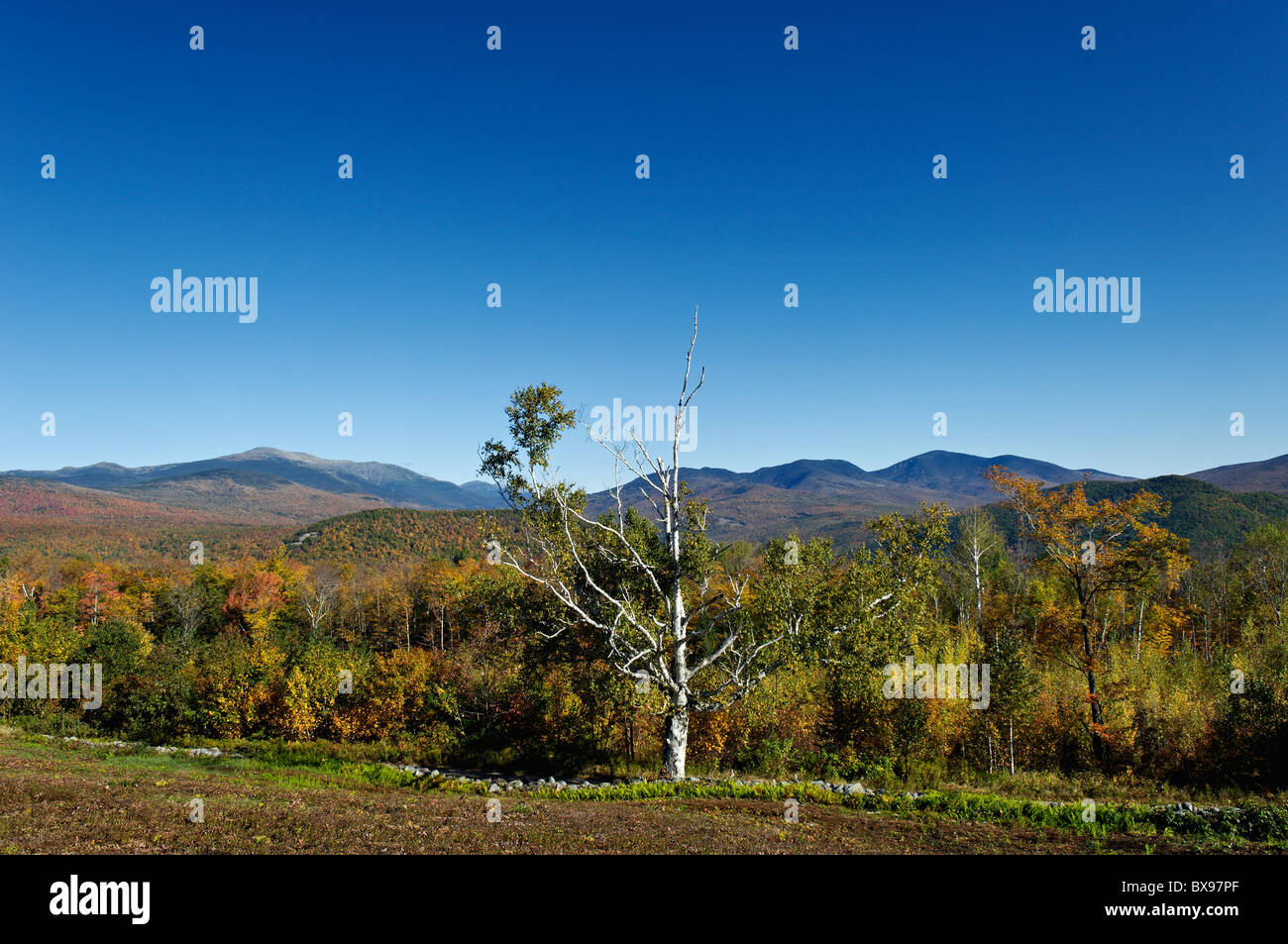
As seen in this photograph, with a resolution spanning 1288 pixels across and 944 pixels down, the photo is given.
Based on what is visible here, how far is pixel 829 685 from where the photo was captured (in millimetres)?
29062

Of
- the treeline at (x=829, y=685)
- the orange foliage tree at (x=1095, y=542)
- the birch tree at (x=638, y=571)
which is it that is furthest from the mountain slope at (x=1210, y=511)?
the birch tree at (x=638, y=571)

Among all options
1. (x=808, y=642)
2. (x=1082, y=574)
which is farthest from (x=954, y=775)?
(x=808, y=642)

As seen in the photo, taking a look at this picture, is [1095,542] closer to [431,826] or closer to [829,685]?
[829,685]

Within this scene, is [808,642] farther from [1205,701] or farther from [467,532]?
[467,532]

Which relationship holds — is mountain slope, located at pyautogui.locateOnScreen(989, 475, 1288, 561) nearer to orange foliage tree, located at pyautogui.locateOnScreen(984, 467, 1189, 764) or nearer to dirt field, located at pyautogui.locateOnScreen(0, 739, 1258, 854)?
orange foliage tree, located at pyautogui.locateOnScreen(984, 467, 1189, 764)

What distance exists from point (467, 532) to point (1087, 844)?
15421 centimetres

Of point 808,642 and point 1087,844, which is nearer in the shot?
point 1087,844

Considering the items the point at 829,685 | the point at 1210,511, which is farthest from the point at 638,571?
the point at 1210,511

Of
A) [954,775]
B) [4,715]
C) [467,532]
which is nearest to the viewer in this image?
Answer: [954,775]

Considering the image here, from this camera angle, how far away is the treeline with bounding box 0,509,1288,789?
23.8 m

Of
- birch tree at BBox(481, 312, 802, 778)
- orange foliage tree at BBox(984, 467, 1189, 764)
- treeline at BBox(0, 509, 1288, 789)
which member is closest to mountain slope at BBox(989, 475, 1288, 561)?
Answer: treeline at BBox(0, 509, 1288, 789)

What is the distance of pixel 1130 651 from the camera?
48.3 metres
